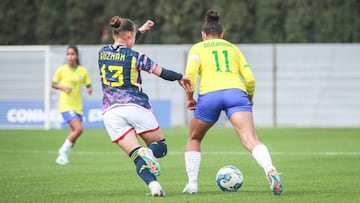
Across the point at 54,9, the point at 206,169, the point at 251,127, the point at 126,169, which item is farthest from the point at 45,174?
the point at 54,9

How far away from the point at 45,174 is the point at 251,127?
5.12m

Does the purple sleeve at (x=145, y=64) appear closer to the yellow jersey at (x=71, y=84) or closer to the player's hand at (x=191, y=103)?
the player's hand at (x=191, y=103)

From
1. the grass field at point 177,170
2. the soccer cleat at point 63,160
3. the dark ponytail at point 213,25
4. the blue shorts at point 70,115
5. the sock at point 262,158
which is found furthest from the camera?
the blue shorts at point 70,115

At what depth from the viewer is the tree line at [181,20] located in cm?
3619

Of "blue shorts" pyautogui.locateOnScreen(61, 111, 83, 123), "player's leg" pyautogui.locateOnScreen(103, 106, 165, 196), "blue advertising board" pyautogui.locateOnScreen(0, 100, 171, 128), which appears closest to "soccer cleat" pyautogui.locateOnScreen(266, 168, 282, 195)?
"player's leg" pyautogui.locateOnScreen(103, 106, 165, 196)

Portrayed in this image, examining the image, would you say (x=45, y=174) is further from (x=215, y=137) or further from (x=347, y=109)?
(x=347, y=109)

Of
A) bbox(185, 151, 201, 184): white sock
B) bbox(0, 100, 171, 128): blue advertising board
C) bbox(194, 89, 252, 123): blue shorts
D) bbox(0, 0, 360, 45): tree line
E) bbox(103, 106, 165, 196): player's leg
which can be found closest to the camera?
bbox(103, 106, 165, 196): player's leg

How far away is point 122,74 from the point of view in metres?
11.1

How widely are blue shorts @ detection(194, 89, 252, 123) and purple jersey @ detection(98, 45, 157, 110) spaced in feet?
2.26

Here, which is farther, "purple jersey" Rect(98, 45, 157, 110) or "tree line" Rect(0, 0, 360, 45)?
"tree line" Rect(0, 0, 360, 45)

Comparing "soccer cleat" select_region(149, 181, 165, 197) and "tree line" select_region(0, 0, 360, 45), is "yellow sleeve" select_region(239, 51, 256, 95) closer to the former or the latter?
"soccer cleat" select_region(149, 181, 165, 197)

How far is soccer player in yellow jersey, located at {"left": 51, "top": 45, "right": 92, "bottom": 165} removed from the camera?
17891 millimetres

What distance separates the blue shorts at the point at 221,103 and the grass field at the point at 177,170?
0.99 meters

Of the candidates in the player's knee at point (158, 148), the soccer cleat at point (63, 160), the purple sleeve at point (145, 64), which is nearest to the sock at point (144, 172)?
the player's knee at point (158, 148)
